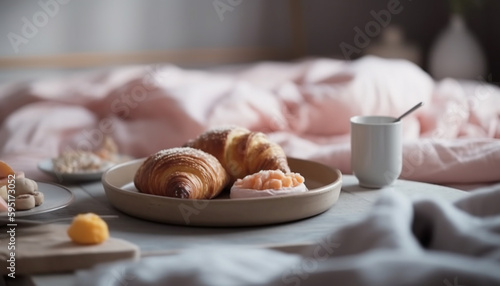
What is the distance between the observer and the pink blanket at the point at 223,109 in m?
1.91

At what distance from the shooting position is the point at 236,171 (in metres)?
1.22

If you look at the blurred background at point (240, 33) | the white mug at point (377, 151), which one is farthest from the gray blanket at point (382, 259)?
the blurred background at point (240, 33)

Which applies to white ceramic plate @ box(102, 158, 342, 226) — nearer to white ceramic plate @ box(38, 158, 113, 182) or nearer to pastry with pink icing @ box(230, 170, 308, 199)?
pastry with pink icing @ box(230, 170, 308, 199)

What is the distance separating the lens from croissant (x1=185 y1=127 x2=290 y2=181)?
3.96 ft

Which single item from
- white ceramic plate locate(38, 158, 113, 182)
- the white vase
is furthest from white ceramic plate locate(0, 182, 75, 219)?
the white vase

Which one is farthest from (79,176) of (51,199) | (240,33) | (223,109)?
(240,33)

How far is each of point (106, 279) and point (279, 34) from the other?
254 centimetres

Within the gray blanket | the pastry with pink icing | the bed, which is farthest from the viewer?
the bed

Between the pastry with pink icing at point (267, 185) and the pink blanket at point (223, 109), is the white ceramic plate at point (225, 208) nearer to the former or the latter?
the pastry with pink icing at point (267, 185)

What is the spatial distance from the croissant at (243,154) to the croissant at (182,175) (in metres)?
0.06

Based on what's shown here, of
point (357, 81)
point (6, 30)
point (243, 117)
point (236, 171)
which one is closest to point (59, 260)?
point (236, 171)

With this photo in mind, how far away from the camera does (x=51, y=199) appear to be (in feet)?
3.72

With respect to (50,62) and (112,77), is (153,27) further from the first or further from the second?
(112,77)

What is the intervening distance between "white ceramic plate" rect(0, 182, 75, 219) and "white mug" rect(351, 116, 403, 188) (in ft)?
1.56
